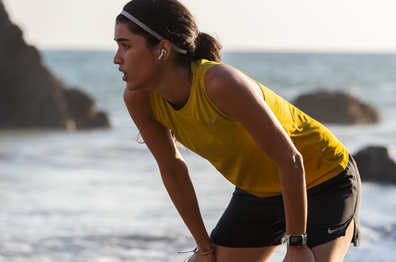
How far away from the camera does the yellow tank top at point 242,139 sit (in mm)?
1776

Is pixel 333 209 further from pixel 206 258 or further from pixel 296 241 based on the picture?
pixel 206 258

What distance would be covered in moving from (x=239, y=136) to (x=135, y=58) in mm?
506

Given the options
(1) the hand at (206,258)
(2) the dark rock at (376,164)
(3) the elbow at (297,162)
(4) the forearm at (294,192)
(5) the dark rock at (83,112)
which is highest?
(5) the dark rock at (83,112)

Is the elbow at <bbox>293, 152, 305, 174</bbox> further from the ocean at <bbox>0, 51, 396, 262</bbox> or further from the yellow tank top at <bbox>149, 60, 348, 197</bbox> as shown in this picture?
the ocean at <bbox>0, 51, 396, 262</bbox>

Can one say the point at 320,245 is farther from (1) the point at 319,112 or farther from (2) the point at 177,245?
(1) the point at 319,112

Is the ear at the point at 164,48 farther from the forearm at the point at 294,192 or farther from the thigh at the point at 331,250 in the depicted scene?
the thigh at the point at 331,250

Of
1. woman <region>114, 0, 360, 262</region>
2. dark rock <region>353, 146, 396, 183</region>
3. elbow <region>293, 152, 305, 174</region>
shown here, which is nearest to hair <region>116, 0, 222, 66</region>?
woman <region>114, 0, 360, 262</region>

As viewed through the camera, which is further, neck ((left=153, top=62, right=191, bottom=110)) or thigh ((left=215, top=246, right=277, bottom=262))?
thigh ((left=215, top=246, right=277, bottom=262))

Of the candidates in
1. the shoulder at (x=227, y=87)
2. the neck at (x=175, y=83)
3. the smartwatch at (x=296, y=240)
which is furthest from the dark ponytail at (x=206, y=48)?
the smartwatch at (x=296, y=240)

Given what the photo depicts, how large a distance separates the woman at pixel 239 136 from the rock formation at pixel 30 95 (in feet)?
39.4

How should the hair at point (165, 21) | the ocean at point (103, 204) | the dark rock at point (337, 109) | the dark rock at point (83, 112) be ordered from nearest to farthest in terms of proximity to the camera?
the hair at point (165, 21) → the ocean at point (103, 204) → the dark rock at point (83, 112) → the dark rock at point (337, 109)

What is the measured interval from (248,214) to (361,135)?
11.0 m

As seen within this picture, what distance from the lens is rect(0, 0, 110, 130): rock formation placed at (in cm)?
1364

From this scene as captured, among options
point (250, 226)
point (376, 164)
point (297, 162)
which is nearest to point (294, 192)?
point (297, 162)
